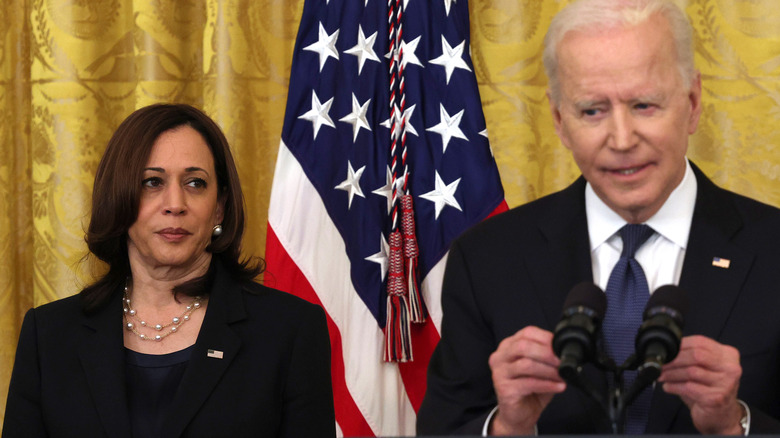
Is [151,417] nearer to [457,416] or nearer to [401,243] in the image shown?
[457,416]

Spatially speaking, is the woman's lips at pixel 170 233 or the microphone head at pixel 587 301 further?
the woman's lips at pixel 170 233

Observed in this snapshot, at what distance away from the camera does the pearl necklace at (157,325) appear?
99.6 inches

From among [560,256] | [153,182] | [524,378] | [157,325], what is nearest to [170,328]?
[157,325]

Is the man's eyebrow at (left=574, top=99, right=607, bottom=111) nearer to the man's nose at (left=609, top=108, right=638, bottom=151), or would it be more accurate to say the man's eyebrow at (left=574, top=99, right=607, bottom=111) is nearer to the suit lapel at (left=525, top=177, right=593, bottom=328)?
the man's nose at (left=609, top=108, right=638, bottom=151)

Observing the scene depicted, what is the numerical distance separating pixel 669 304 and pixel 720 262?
546mm

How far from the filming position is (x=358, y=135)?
351 centimetres

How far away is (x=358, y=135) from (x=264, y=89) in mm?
633

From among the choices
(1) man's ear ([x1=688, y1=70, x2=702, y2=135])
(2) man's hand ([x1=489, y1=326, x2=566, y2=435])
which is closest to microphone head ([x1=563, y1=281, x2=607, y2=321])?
(2) man's hand ([x1=489, y1=326, x2=566, y2=435])

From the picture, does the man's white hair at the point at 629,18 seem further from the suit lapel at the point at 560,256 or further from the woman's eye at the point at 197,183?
the woman's eye at the point at 197,183

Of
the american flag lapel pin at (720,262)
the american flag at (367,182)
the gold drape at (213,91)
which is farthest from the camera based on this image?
the gold drape at (213,91)

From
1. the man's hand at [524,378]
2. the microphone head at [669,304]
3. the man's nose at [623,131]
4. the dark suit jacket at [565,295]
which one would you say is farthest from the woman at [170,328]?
the microphone head at [669,304]

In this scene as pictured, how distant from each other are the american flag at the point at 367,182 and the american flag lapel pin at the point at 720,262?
1657 mm

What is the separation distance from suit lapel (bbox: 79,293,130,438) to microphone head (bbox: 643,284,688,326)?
1482mm

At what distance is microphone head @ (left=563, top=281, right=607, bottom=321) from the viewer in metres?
1.37
